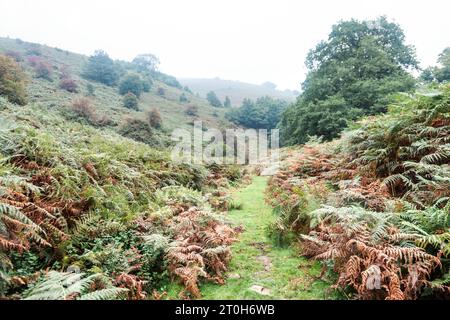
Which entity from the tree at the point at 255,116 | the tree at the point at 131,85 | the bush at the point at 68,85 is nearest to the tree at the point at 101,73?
the tree at the point at 131,85

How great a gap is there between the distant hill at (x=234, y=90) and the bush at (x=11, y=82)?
7789 centimetres

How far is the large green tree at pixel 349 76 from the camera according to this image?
17609 millimetres

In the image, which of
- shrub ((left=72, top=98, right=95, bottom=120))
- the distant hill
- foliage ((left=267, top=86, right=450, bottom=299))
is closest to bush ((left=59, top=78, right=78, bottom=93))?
shrub ((left=72, top=98, right=95, bottom=120))

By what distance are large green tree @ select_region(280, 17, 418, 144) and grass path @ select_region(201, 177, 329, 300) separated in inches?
516

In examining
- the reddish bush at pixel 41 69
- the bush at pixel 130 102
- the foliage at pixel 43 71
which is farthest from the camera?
the bush at pixel 130 102

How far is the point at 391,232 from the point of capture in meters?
3.76

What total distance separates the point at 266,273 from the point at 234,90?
387ft

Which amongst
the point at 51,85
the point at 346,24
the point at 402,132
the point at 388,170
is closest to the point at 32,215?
the point at 388,170

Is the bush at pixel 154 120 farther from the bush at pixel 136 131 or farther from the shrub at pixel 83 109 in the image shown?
the bush at pixel 136 131

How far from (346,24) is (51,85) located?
32.0m

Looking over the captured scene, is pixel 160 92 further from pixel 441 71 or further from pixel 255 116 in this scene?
pixel 441 71

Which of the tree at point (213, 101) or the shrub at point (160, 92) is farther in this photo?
the tree at point (213, 101)

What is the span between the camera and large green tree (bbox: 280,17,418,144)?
1761 cm
